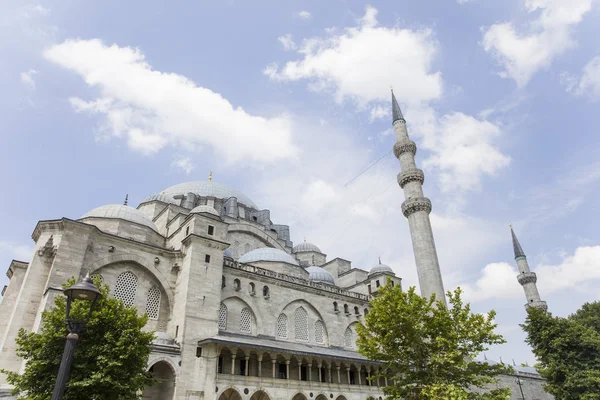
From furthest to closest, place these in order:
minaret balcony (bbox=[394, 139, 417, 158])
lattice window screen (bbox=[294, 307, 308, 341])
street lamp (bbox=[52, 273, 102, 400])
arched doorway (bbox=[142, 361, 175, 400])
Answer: minaret balcony (bbox=[394, 139, 417, 158]) < lattice window screen (bbox=[294, 307, 308, 341]) < arched doorway (bbox=[142, 361, 175, 400]) < street lamp (bbox=[52, 273, 102, 400])

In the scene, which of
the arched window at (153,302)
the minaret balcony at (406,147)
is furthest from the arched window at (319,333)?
the minaret balcony at (406,147)

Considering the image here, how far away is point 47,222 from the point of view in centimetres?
2002

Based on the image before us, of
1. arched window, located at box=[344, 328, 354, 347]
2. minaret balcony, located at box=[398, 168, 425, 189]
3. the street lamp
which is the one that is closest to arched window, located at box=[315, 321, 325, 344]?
arched window, located at box=[344, 328, 354, 347]

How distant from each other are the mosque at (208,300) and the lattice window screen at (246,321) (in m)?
0.06

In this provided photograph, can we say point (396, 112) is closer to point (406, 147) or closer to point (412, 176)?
point (406, 147)

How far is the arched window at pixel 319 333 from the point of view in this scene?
27777 mm

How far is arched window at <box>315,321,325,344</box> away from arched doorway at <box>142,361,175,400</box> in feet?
37.0

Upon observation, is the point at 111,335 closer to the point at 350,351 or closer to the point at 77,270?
the point at 77,270

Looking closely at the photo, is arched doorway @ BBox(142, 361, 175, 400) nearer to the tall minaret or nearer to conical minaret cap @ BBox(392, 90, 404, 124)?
the tall minaret

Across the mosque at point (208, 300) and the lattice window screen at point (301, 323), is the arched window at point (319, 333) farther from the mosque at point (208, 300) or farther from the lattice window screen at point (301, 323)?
the lattice window screen at point (301, 323)

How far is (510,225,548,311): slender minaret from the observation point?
147 feet

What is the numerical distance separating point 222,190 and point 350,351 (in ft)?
64.2

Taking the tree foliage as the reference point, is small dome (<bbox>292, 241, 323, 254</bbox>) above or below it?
above

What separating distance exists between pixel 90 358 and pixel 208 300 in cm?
897
